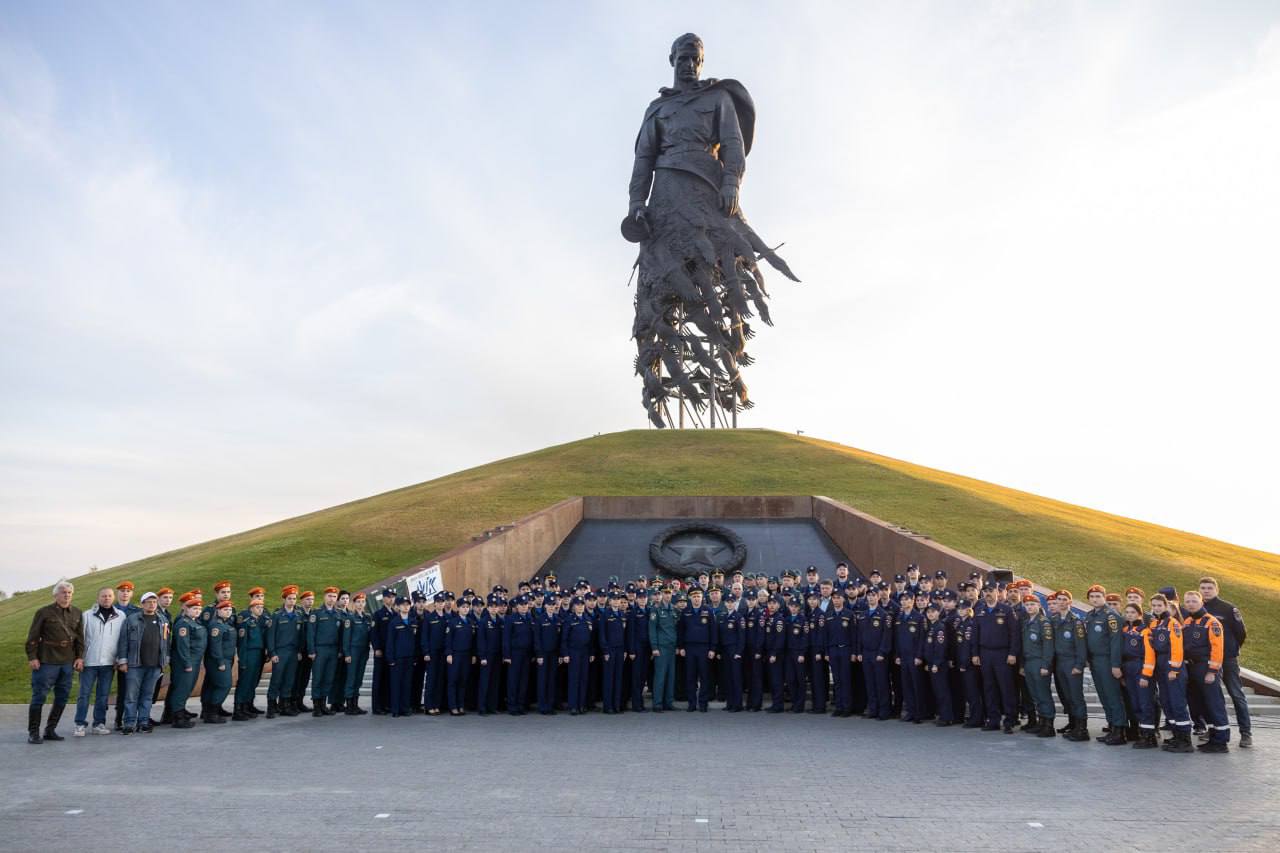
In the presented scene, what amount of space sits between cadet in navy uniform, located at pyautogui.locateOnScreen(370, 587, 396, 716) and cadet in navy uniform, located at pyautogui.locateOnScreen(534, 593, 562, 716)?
6.10 ft

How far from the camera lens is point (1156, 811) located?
6223 millimetres

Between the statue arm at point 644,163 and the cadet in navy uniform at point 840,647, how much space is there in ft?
85.2

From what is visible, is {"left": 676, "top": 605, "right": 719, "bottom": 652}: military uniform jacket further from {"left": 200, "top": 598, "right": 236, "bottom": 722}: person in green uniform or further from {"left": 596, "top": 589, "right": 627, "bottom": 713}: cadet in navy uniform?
{"left": 200, "top": 598, "right": 236, "bottom": 722}: person in green uniform

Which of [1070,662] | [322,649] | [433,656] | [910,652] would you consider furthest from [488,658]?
[1070,662]

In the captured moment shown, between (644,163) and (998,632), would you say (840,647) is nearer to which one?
(998,632)

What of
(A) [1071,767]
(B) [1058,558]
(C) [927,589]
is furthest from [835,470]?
(A) [1071,767]

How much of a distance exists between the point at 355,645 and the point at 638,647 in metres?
3.51

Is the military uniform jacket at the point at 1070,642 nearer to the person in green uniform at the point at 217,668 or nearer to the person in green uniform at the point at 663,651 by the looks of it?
the person in green uniform at the point at 663,651

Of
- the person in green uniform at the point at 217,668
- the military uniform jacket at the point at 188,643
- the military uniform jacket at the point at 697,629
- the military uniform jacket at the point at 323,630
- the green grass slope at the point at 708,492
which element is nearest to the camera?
the military uniform jacket at the point at 188,643

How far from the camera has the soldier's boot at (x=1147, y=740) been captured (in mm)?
8602

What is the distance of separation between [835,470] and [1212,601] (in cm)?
1694

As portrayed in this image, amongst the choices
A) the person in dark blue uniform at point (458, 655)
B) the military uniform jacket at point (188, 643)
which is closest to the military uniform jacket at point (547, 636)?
the person in dark blue uniform at point (458, 655)

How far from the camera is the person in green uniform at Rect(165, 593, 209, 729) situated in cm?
1007

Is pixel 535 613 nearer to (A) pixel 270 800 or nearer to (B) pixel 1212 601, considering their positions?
(A) pixel 270 800
